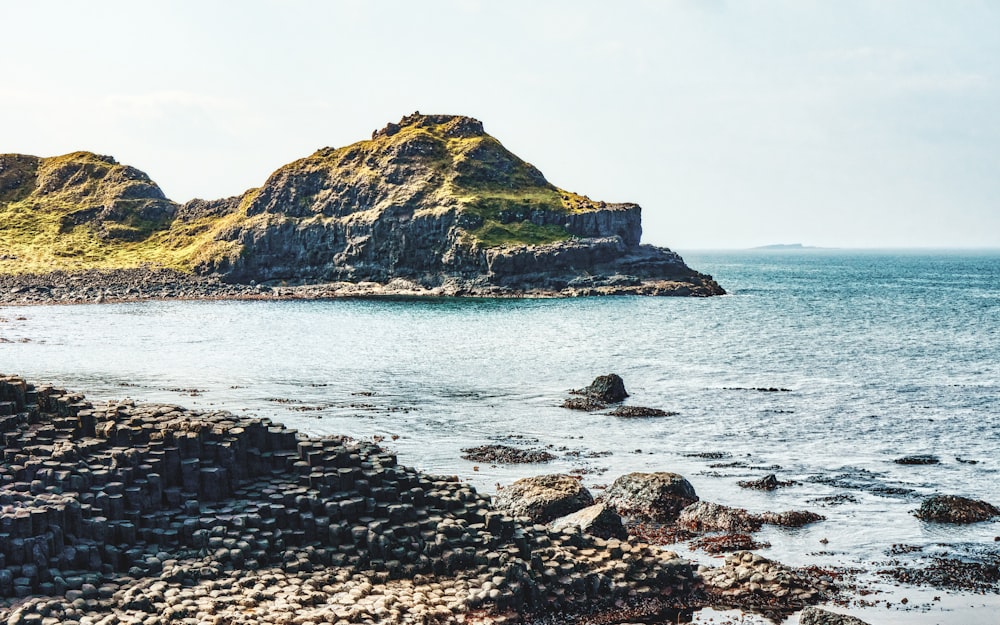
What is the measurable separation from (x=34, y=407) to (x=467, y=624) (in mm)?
17765

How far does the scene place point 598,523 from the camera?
1077 inches

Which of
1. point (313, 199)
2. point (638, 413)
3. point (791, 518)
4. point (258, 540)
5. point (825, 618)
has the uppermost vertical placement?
point (313, 199)

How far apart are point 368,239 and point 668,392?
385ft

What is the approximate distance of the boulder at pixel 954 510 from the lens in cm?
3128

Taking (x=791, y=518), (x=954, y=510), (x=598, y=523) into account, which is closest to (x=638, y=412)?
(x=791, y=518)

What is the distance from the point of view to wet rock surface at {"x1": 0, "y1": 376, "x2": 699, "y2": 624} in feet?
70.7

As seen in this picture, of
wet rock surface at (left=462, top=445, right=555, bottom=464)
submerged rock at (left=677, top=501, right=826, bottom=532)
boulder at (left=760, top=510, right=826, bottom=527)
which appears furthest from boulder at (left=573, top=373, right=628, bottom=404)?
boulder at (left=760, top=510, right=826, bottom=527)

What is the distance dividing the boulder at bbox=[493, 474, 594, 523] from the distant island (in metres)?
118

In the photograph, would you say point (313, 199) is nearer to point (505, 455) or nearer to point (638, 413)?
point (638, 413)

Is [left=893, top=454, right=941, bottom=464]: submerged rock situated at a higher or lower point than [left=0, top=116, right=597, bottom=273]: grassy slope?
lower

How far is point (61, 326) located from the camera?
100m

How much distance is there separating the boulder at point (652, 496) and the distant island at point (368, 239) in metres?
117

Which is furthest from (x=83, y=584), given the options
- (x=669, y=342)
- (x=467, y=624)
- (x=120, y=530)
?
(x=669, y=342)

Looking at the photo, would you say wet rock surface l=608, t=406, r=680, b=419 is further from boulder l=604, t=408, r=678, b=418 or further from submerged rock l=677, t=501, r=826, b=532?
submerged rock l=677, t=501, r=826, b=532
